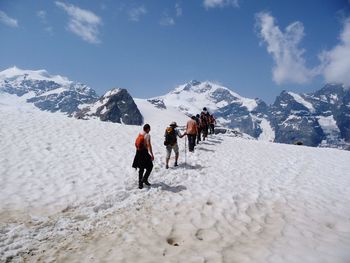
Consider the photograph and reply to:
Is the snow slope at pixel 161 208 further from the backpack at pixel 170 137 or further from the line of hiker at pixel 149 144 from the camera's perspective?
the backpack at pixel 170 137

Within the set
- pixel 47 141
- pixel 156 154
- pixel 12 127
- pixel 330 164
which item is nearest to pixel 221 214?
pixel 156 154

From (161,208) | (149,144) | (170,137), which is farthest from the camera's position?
(170,137)

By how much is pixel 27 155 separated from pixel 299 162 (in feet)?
61.1

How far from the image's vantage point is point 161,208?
36.4ft

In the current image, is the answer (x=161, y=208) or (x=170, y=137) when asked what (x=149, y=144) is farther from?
(x=170, y=137)

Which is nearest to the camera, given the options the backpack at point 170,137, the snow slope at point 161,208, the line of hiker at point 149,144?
the snow slope at point 161,208

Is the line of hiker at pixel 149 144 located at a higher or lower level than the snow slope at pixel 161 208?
higher

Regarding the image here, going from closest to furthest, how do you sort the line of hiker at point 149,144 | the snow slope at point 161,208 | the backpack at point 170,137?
1. the snow slope at point 161,208
2. the line of hiker at point 149,144
3. the backpack at point 170,137

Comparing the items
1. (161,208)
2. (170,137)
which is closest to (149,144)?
(161,208)

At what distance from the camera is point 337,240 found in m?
9.05

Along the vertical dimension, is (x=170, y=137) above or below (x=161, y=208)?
above

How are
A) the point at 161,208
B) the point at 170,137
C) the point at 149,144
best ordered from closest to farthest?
1. the point at 161,208
2. the point at 149,144
3. the point at 170,137

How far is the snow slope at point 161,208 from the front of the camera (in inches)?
315

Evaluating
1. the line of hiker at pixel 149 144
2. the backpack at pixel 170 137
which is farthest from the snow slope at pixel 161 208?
the backpack at pixel 170 137
